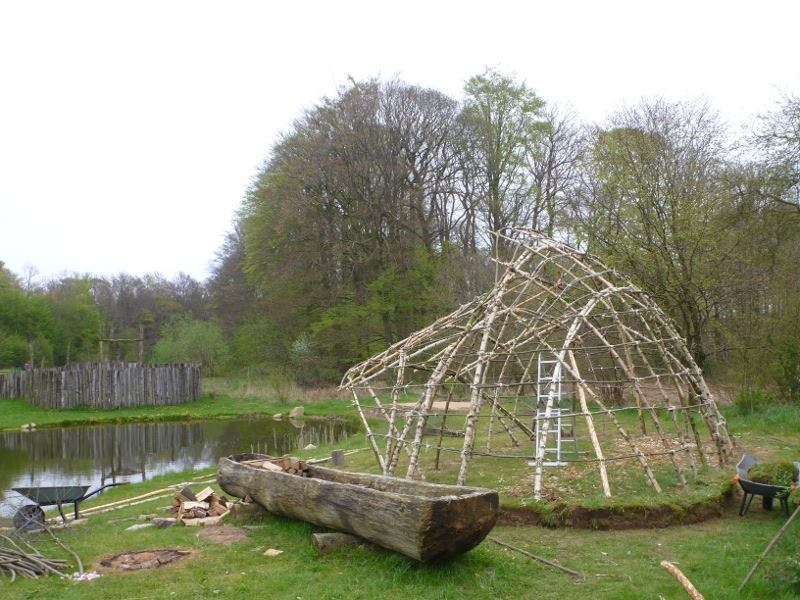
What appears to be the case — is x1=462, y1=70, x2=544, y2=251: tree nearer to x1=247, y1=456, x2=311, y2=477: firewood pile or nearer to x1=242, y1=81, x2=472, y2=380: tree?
x1=242, y1=81, x2=472, y2=380: tree

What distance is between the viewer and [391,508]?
5.48 metres

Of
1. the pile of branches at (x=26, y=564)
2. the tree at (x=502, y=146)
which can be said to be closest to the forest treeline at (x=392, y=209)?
the tree at (x=502, y=146)

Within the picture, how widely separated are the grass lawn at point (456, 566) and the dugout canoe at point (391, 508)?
248mm

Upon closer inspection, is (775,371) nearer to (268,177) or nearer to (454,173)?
(454,173)

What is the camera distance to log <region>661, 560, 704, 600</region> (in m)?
4.95

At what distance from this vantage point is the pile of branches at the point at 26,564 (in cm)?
603

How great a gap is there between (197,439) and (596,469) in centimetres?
1235

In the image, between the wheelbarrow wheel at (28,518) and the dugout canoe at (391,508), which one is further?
the wheelbarrow wheel at (28,518)

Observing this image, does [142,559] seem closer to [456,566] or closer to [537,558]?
[456,566]

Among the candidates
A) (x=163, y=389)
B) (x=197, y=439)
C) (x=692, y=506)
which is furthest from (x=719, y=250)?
(x=163, y=389)

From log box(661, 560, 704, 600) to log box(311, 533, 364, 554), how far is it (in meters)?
2.60

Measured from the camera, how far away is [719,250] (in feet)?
47.1

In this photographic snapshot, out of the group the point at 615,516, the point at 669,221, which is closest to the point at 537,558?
the point at 615,516

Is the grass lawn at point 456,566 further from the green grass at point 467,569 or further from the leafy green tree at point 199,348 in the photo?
the leafy green tree at point 199,348
